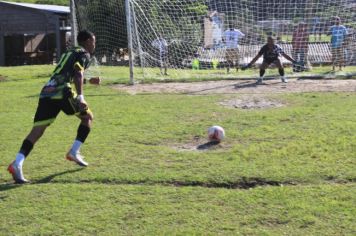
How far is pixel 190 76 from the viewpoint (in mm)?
16016

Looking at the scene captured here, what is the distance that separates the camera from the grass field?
15.6 feet

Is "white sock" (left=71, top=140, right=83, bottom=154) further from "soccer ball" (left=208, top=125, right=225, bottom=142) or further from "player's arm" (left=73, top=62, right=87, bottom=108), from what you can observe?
"soccer ball" (left=208, top=125, right=225, bottom=142)

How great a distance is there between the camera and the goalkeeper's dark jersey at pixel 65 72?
6.29 meters

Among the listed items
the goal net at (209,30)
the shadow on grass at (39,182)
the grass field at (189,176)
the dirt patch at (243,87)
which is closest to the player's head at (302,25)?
the goal net at (209,30)

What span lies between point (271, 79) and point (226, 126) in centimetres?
629

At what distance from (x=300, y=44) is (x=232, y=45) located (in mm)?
2172

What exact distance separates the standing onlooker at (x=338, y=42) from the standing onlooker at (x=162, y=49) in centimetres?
509

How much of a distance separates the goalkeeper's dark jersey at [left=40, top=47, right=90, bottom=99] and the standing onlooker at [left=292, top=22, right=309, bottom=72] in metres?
12.5

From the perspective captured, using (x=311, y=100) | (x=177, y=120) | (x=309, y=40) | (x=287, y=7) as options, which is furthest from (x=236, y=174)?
(x=309, y=40)

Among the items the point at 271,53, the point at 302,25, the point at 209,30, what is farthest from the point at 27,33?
the point at 271,53

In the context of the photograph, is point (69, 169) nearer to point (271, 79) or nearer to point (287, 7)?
point (271, 79)

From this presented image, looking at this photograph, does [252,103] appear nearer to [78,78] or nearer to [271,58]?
[271,58]

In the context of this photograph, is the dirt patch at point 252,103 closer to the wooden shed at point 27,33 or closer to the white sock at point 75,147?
the white sock at point 75,147

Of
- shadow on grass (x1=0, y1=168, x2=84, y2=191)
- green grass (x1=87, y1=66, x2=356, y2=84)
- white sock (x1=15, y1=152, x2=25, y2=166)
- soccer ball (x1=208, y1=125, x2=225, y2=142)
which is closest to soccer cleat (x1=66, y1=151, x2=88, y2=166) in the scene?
shadow on grass (x1=0, y1=168, x2=84, y2=191)
